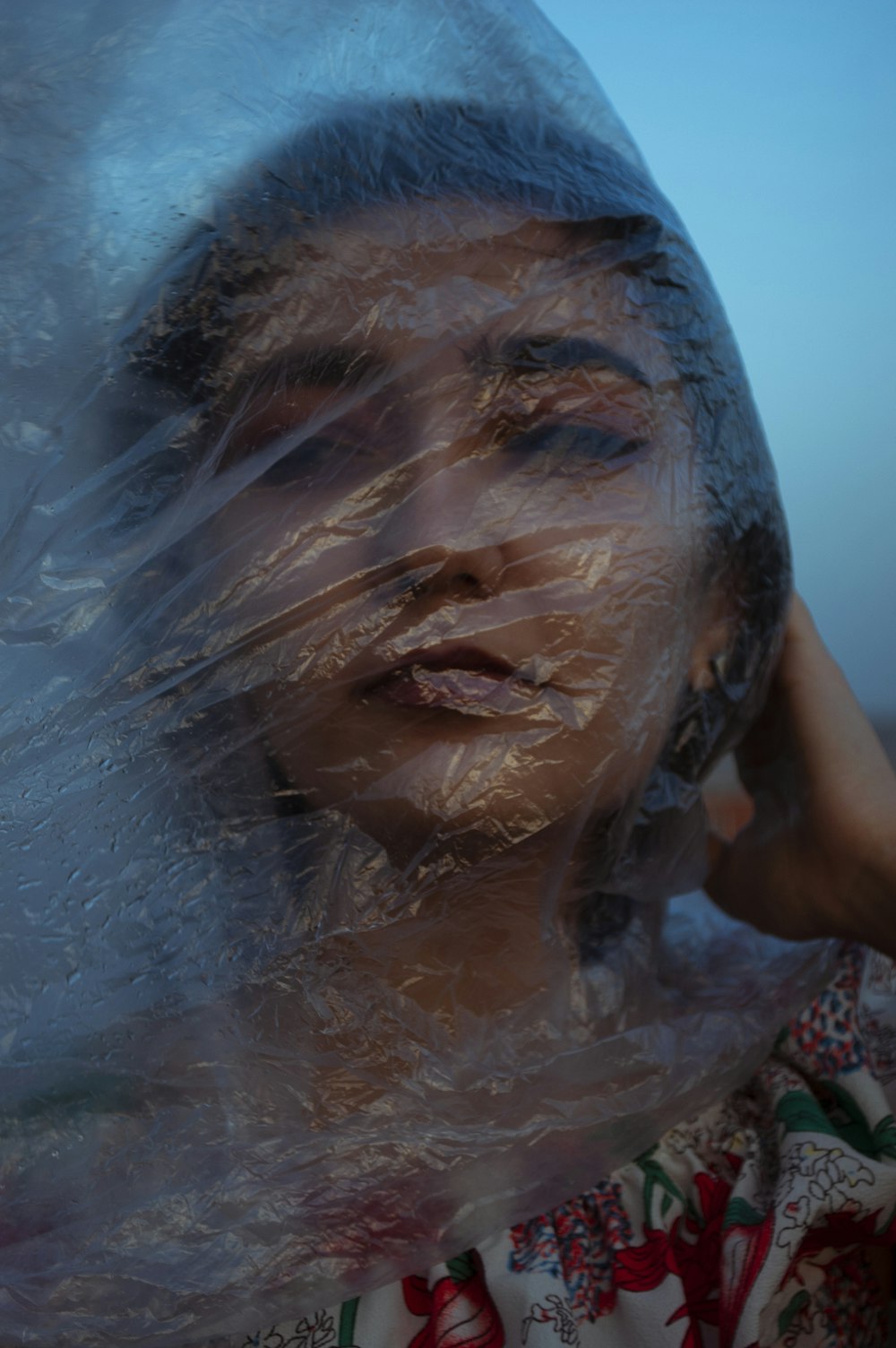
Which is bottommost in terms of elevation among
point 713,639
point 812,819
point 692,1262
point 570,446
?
point 692,1262

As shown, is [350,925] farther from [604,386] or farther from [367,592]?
→ [604,386]

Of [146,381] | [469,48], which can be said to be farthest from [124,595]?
[469,48]

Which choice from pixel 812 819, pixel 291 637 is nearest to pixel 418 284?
pixel 291 637

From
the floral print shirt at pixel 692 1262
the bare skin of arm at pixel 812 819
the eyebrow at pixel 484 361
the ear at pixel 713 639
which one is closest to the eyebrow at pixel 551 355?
the eyebrow at pixel 484 361

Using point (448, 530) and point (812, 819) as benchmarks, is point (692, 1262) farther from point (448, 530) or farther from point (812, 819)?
point (448, 530)

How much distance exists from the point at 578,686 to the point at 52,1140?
33 centimetres

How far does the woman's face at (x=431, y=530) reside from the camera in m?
0.50

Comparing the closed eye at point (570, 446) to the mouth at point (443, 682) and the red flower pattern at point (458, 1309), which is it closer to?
the mouth at point (443, 682)

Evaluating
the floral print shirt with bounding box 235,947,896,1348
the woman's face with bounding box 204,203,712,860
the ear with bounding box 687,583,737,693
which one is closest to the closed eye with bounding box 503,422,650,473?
the woman's face with bounding box 204,203,712,860

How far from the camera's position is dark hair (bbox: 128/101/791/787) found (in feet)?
1.63

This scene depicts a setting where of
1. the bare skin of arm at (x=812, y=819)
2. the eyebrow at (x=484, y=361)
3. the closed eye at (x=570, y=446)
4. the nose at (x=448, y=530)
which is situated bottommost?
the bare skin of arm at (x=812, y=819)

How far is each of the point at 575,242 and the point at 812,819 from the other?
411mm

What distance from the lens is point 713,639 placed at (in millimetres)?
625

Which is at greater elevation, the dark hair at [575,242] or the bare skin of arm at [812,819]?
the dark hair at [575,242]
